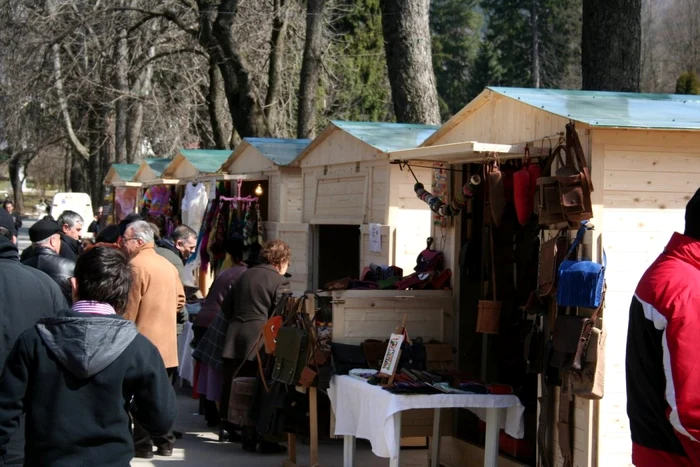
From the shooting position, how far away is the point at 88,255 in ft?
12.1

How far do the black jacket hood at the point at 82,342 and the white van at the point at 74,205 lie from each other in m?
22.8

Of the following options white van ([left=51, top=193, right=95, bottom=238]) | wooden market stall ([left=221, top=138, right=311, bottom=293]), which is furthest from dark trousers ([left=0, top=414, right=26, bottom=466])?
white van ([left=51, top=193, right=95, bottom=238])

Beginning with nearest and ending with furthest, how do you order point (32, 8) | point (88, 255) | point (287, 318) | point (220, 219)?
1. point (88, 255)
2. point (287, 318)
3. point (220, 219)
4. point (32, 8)

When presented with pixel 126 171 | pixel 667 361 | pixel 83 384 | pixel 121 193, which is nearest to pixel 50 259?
pixel 83 384

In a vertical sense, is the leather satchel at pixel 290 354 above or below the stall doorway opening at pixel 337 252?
below

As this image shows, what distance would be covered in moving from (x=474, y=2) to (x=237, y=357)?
48.3m

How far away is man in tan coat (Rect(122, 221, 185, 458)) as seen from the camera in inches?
286

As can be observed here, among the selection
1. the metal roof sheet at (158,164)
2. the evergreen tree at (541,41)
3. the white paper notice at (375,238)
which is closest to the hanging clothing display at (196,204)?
the metal roof sheet at (158,164)

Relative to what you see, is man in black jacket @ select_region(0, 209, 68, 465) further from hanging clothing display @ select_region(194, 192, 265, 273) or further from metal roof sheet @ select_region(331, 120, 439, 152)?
hanging clothing display @ select_region(194, 192, 265, 273)

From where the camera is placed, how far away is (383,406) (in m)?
6.10

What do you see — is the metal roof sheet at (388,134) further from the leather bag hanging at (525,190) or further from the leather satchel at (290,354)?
the leather bag hanging at (525,190)

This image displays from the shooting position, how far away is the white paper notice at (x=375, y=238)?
9.30 metres

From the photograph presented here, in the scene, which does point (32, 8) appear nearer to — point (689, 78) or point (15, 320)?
point (689, 78)

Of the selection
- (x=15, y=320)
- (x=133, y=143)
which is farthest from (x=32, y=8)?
(x=15, y=320)
